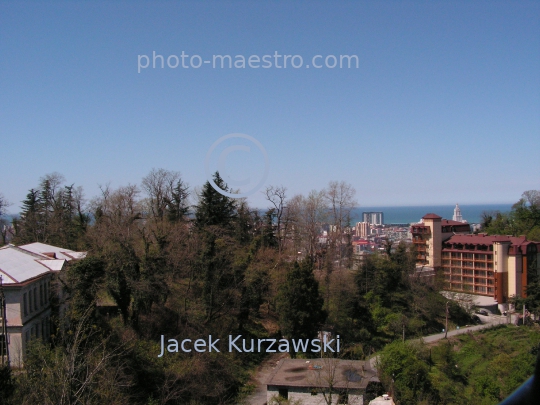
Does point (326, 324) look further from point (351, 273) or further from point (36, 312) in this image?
point (36, 312)

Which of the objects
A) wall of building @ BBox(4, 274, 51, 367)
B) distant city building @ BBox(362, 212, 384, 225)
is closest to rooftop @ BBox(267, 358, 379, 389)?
wall of building @ BBox(4, 274, 51, 367)

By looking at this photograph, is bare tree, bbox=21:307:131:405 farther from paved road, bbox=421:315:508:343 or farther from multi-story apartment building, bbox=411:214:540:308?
multi-story apartment building, bbox=411:214:540:308

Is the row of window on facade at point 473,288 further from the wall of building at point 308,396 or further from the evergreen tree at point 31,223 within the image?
the evergreen tree at point 31,223

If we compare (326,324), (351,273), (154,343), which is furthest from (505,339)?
(154,343)

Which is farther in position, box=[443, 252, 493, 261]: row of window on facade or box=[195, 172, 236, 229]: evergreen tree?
box=[443, 252, 493, 261]: row of window on facade

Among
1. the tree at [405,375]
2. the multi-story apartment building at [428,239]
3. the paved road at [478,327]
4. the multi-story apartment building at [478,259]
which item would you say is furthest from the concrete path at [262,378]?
the multi-story apartment building at [428,239]
